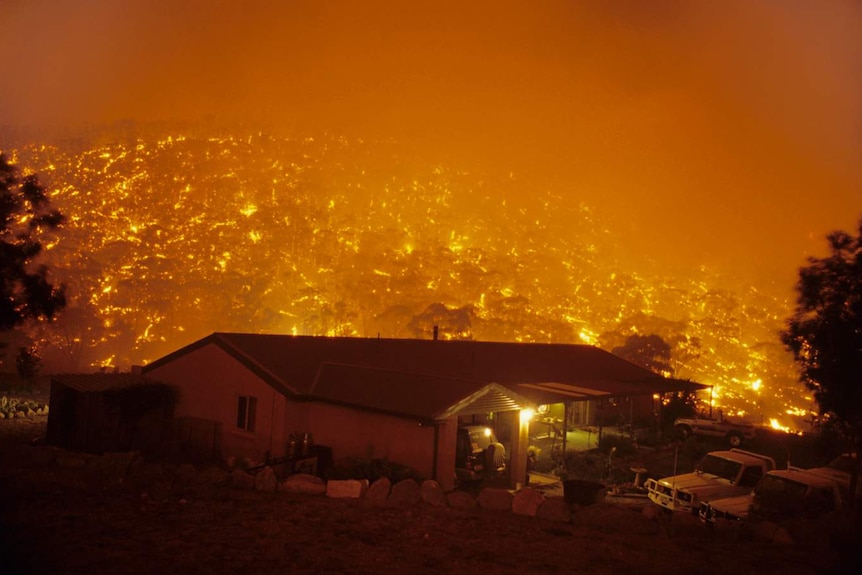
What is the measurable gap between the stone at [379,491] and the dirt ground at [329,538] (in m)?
0.25

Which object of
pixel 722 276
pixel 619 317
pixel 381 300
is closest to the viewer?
pixel 381 300

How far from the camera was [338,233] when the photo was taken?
144625mm

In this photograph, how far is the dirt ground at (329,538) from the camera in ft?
30.5

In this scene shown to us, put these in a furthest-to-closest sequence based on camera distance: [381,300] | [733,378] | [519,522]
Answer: [381,300], [733,378], [519,522]

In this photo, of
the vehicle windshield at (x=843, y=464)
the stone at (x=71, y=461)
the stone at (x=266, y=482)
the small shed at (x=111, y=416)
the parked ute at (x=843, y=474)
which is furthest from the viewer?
the small shed at (x=111, y=416)

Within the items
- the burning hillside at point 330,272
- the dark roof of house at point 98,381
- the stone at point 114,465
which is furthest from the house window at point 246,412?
the burning hillside at point 330,272

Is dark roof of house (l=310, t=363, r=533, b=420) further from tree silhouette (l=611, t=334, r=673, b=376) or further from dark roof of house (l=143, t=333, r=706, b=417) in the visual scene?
tree silhouette (l=611, t=334, r=673, b=376)

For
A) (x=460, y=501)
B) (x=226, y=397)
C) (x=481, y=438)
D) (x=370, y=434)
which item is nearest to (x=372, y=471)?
(x=370, y=434)

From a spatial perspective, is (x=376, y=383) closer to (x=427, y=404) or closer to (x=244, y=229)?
(x=427, y=404)

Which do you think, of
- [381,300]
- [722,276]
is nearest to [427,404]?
[381,300]

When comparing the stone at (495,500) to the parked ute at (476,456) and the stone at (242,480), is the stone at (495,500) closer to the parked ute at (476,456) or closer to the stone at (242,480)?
the parked ute at (476,456)

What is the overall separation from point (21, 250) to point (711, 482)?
1890 cm

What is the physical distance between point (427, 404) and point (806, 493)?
8482 millimetres

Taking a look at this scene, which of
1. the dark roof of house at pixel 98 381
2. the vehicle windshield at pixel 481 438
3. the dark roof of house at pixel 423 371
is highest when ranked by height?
the dark roof of house at pixel 423 371
